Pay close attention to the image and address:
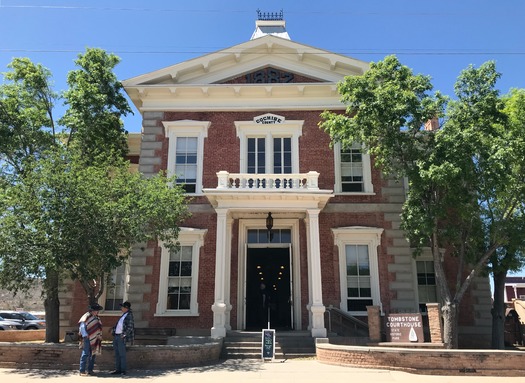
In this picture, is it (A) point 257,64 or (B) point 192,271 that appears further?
(A) point 257,64

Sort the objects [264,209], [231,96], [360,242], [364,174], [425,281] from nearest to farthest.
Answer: [264,209], [360,242], [425,281], [364,174], [231,96]

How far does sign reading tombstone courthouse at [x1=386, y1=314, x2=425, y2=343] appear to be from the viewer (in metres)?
11.9

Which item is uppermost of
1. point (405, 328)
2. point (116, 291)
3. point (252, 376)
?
point (116, 291)

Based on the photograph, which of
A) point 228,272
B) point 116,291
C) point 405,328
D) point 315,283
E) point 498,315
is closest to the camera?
point 405,328

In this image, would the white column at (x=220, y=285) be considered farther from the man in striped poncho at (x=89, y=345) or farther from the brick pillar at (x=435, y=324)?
the brick pillar at (x=435, y=324)

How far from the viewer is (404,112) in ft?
42.9

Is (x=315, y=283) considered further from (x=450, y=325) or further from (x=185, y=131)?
(x=185, y=131)

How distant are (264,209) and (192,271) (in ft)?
11.6

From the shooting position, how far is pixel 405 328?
12047 mm

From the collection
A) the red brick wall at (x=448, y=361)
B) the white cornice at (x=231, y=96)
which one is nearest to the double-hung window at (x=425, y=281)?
the red brick wall at (x=448, y=361)

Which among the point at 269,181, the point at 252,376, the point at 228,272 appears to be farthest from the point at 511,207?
the point at 252,376

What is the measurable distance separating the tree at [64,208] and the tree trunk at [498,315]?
1119 centimetres

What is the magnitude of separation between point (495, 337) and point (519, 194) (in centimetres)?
517

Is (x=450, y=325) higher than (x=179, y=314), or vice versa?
(x=179, y=314)
